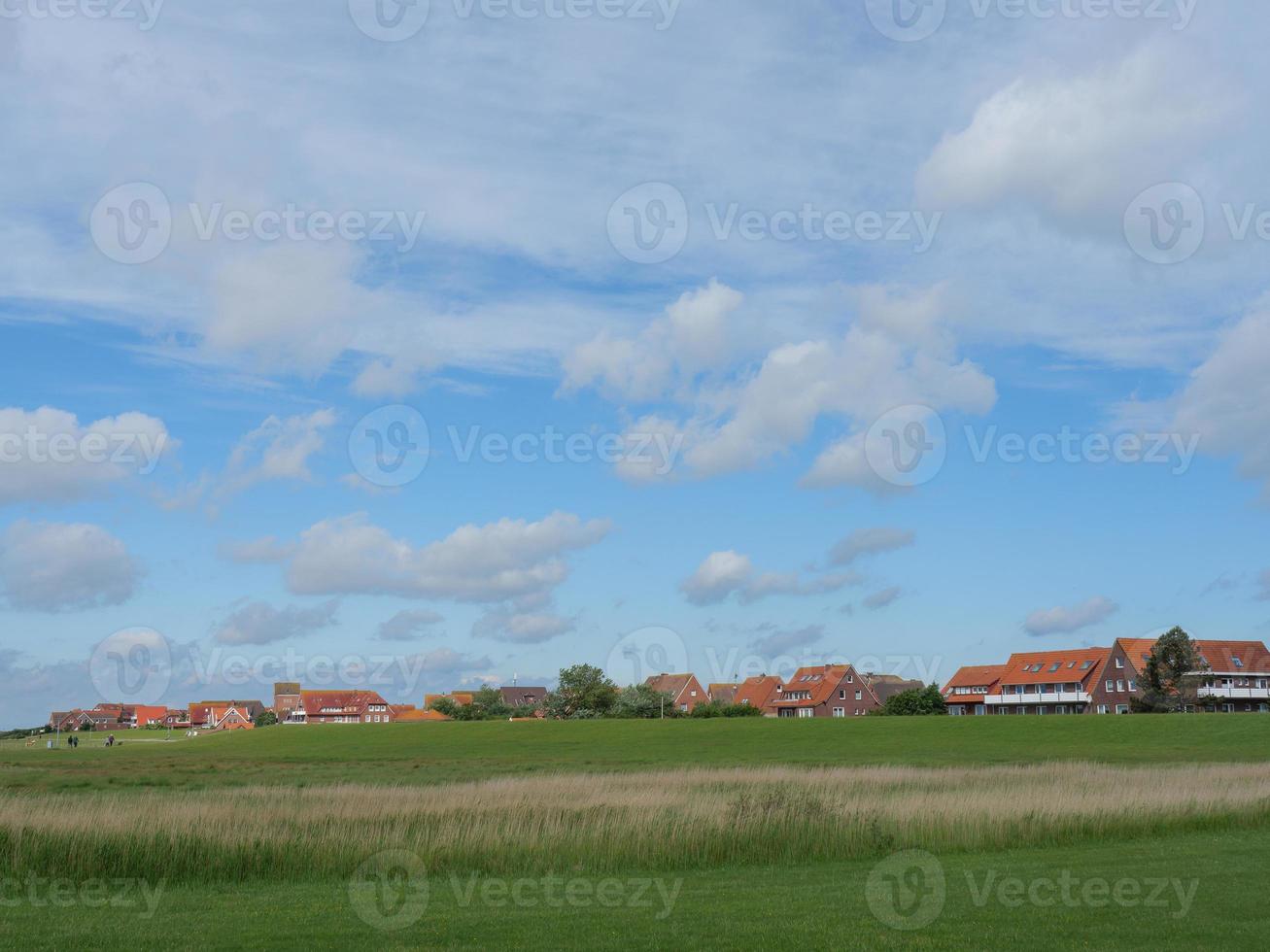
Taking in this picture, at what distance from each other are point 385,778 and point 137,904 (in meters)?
32.0

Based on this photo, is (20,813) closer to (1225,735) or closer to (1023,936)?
(1023,936)

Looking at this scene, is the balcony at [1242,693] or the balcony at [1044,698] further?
the balcony at [1044,698]

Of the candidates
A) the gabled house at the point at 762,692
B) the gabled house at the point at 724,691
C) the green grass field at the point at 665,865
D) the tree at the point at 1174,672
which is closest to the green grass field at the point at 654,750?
the green grass field at the point at 665,865

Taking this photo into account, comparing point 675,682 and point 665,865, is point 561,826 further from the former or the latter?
point 675,682

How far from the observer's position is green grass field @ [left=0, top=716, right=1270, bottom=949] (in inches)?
553

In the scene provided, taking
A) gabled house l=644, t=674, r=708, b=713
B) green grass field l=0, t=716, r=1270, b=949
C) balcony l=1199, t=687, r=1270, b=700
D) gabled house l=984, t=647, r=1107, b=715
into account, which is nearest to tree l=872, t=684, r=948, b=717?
gabled house l=984, t=647, r=1107, b=715

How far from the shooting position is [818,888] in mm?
17531

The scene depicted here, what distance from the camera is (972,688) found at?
135m

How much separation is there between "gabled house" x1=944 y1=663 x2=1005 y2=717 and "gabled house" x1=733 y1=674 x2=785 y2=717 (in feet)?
76.9

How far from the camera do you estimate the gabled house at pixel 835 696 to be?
5418 inches

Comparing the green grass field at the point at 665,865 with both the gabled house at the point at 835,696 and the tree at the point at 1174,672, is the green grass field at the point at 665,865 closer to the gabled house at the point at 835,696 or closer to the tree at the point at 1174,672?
the tree at the point at 1174,672

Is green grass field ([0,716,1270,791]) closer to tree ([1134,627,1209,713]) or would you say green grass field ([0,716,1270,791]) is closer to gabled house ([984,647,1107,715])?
tree ([1134,627,1209,713])

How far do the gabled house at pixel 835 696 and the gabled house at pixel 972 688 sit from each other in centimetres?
952

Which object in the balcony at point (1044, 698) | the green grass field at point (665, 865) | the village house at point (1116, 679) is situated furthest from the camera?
A: the balcony at point (1044, 698)
